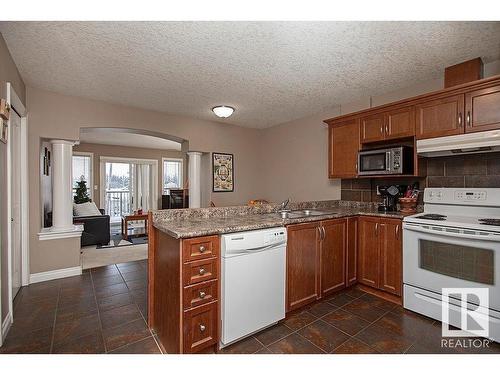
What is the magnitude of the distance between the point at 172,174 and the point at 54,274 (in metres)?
5.64

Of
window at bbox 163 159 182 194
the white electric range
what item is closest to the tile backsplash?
the white electric range

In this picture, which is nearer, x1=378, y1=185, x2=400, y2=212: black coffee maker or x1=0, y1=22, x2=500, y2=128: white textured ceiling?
x1=0, y1=22, x2=500, y2=128: white textured ceiling

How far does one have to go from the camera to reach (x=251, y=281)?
184 cm

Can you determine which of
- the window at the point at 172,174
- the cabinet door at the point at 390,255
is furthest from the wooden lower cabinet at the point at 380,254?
the window at the point at 172,174

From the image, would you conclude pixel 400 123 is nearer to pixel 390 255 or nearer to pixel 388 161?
pixel 388 161

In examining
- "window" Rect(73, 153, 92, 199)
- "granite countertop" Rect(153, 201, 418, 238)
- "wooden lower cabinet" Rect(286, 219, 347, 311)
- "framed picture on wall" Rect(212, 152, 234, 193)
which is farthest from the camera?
"window" Rect(73, 153, 92, 199)

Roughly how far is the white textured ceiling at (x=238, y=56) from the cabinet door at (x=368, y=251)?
1653 mm

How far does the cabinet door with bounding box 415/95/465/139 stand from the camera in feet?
7.56

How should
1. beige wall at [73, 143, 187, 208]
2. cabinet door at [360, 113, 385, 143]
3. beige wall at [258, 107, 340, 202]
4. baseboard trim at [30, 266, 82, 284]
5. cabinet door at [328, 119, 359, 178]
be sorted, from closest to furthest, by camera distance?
cabinet door at [360, 113, 385, 143] → baseboard trim at [30, 266, 82, 284] → cabinet door at [328, 119, 359, 178] → beige wall at [258, 107, 340, 202] → beige wall at [73, 143, 187, 208]

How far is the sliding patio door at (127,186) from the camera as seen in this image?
7.57m

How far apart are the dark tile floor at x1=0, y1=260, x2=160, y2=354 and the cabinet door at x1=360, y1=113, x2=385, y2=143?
306cm

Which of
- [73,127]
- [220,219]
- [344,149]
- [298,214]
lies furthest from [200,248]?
[73,127]

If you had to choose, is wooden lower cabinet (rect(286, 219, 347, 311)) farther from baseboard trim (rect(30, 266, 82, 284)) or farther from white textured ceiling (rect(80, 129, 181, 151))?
white textured ceiling (rect(80, 129, 181, 151))
